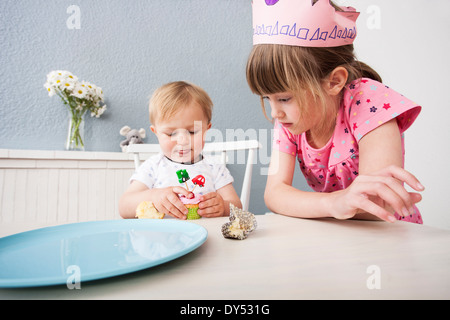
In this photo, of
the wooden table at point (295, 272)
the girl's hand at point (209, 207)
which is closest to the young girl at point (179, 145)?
the girl's hand at point (209, 207)

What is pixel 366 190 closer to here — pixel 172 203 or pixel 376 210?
pixel 376 210

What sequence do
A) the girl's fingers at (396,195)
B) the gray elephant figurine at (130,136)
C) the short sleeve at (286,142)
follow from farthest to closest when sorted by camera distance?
the gray elephant figurine at (130,136), the short sleeve at (286,142), the girl's fingers at (396,195)

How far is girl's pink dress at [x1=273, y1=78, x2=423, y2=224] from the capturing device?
2.12 feet

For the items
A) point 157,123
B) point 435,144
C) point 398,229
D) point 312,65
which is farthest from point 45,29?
point 435,144

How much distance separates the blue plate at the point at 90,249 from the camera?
26cm

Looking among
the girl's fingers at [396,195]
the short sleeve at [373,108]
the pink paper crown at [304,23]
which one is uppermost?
the pink paper crown at [304,23]

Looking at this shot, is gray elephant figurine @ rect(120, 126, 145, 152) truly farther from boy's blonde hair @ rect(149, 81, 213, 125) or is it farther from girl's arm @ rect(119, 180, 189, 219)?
girl's arm @ rect(119, 180, 189, 219)

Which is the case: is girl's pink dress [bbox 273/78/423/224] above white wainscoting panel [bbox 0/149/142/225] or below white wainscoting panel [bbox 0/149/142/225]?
above

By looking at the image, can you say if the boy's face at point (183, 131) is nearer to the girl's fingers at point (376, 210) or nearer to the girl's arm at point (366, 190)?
the girl's arm at point (366, 190)

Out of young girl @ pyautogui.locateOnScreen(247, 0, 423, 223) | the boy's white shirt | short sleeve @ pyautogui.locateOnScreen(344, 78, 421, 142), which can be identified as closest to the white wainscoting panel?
the boy's white shirt

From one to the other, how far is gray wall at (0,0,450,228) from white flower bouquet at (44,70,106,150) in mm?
67

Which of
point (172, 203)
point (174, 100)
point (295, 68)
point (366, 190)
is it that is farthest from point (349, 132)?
point (174, 100)

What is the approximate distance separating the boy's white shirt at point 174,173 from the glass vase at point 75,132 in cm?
69

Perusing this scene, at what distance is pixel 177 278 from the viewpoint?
28cm
